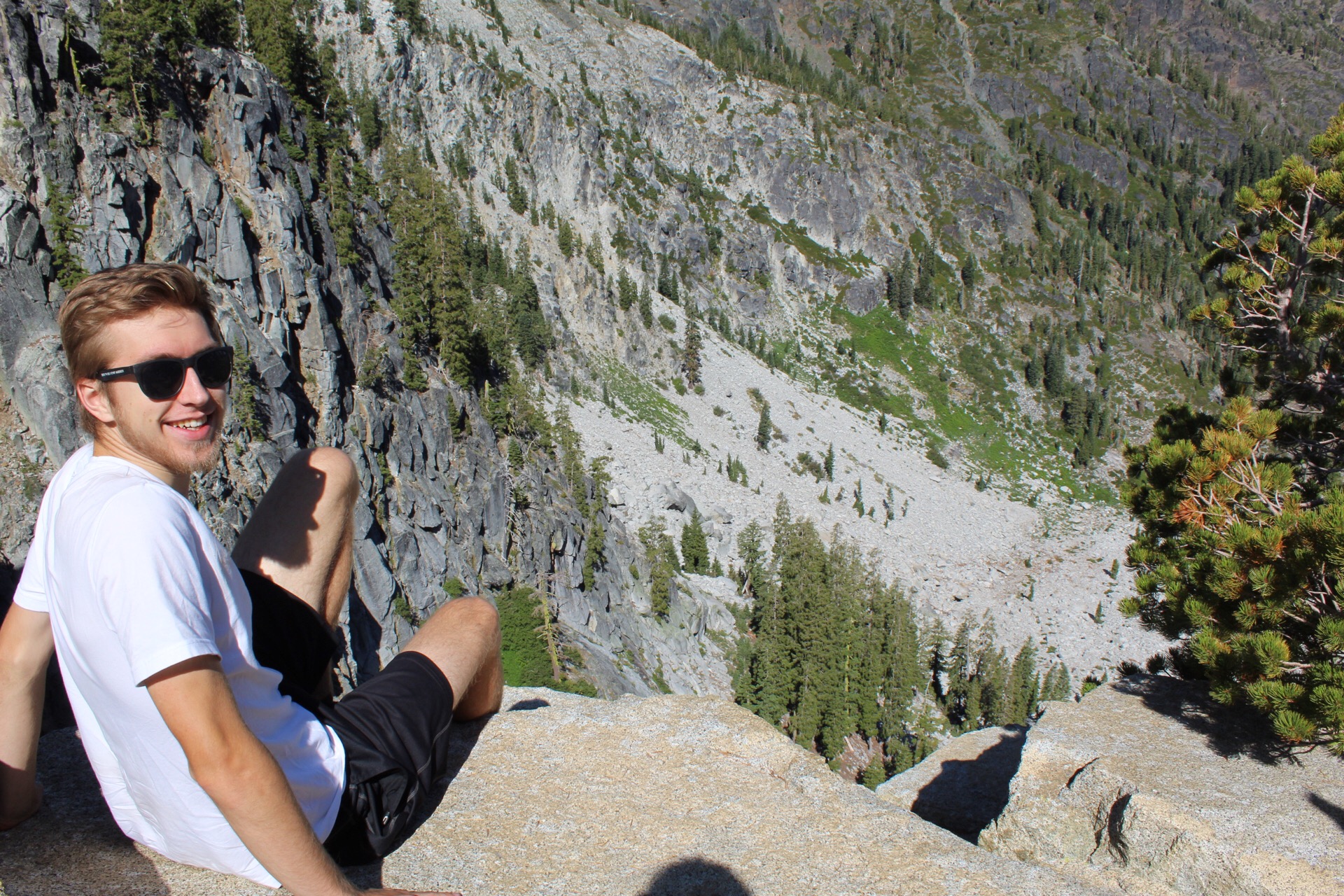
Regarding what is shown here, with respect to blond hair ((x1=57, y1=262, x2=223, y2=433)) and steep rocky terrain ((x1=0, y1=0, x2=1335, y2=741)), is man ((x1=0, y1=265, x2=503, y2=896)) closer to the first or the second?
blond hair ((x1=57, y1=262, x2=223, y2=433))

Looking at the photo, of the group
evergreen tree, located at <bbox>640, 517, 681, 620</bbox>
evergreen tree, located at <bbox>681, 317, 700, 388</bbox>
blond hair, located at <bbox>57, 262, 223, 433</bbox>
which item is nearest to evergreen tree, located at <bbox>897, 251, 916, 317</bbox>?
evergreen tree, located at <bbox>681, 317, 700, 388</bbox>

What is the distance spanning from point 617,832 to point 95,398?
327 cm

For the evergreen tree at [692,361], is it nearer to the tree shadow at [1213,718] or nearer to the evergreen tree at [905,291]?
the evergreen tree at [905,291]

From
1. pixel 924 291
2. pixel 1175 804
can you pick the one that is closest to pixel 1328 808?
pixel 1175 804

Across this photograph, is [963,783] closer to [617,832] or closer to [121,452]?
[617,832]

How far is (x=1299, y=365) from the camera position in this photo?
28.9 ft

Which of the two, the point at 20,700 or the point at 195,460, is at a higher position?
the point at 195,460

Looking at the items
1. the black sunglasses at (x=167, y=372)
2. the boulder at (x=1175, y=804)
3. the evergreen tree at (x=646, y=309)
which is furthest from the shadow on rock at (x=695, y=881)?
the evergreen tree at (x=646, y=309)

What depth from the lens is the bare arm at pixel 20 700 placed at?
3164 mm

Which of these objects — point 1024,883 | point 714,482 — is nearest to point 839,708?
point 714,482

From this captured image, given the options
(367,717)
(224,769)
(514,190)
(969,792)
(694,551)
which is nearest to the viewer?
(224,769)

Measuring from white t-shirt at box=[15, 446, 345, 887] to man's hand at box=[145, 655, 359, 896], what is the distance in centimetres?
10

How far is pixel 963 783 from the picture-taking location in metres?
11.1

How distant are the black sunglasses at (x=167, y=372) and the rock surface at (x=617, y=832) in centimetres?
217
